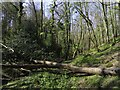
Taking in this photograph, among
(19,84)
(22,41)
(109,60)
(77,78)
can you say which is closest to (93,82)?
(77,78)

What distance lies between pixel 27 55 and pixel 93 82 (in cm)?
587

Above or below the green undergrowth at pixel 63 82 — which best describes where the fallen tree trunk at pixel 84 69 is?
above

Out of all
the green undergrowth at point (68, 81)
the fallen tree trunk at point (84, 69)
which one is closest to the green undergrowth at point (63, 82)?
the green undergrowth at point (68, 81)

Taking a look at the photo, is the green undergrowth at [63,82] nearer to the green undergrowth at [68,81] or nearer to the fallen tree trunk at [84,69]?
the green undergrowth at [68,81]

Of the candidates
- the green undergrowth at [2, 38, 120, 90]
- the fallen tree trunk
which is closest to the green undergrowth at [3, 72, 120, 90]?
the green undergrowth at [2, 38, 120, 90]

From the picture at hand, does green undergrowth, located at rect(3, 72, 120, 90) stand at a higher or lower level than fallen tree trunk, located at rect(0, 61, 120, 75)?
lower

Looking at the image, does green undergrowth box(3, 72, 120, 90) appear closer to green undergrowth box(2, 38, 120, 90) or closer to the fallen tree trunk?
green undergrowth box(2, 38, 120, 90)

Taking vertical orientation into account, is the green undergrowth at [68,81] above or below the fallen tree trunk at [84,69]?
below

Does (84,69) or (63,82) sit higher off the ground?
(84,69)

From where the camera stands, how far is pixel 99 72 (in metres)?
8.48

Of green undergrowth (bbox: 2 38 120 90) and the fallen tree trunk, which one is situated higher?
the fallen tree trunk

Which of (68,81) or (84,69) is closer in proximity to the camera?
(84,69)

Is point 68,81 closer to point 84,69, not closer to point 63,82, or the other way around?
point 63,82

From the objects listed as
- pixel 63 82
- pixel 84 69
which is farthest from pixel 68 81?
pixel 84 69
